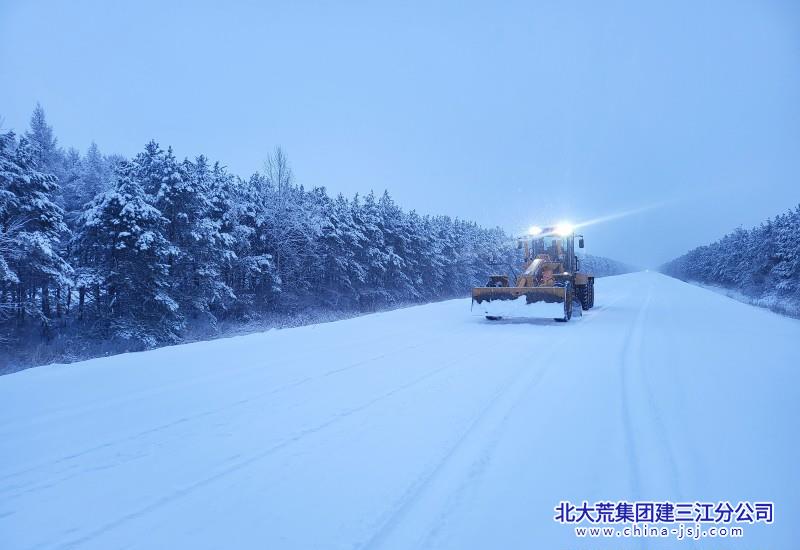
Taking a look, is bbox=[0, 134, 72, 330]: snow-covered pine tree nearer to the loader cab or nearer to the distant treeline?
the loader cab

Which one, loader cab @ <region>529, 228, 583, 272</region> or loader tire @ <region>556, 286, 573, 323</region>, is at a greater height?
loader cab @ <region>529, 228, 583, 272</region>

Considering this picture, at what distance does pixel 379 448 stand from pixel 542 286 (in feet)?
33.7

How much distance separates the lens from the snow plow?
12.1 metres

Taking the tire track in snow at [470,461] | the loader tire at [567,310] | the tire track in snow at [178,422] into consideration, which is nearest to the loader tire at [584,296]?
the loader tire at [567,310]

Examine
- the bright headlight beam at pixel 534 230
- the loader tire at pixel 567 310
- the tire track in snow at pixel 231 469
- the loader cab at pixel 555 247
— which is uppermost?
the bright headlight beam at pixel 534 230

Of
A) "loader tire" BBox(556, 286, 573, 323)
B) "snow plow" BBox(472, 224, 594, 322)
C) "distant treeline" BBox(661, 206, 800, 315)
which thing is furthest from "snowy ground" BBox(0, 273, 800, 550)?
"distant treeline" BBox(661, 206, 800, 315)

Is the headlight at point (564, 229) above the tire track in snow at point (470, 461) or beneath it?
above

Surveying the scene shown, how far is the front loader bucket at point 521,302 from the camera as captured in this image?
12.0 m

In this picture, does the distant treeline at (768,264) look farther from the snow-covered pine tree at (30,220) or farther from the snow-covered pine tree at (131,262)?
the snow-covered pine tree at (30,220)

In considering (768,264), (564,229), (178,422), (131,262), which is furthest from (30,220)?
(768,264)

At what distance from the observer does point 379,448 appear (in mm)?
3666

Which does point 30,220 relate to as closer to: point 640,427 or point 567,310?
point 567,310

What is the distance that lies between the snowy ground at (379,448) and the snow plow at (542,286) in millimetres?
5054

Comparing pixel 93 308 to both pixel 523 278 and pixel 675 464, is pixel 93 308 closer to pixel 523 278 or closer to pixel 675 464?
pixel 523 278
